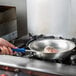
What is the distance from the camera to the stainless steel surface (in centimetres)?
78

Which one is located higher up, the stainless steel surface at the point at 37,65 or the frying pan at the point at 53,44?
the frying pan at the point at 53,44

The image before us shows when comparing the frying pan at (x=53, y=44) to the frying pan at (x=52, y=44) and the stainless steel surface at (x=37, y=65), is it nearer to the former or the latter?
the frying pan at (x=52, y=44)

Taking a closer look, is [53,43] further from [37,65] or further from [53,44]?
[37,65]

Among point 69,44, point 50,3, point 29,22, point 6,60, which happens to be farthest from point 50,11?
point 6,60

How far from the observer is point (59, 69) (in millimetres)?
804

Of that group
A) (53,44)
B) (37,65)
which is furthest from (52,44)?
(37,65)

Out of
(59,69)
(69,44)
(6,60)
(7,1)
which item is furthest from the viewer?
(7,1)

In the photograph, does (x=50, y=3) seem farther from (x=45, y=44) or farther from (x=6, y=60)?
(x=6, y=60)

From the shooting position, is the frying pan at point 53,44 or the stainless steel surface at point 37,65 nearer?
the stainless steel surface at point 37,65

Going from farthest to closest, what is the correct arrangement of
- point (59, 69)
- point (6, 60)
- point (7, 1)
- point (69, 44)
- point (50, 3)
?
1. point (7, 1)
2. point (50, 3)
3. point (69, 44)
4. point (6, 60)
5. point (59, 69)

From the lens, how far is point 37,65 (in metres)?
0.85

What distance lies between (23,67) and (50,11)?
1.86ft

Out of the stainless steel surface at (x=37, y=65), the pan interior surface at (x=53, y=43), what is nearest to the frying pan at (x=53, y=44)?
the pan interior surface at (x=53, y=43)

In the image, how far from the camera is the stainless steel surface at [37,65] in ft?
2.57
